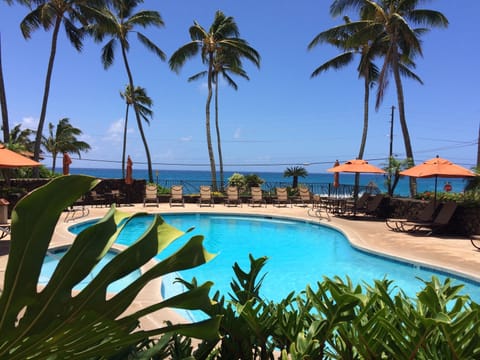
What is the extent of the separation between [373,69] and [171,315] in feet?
63.9

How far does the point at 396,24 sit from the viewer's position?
14.5 m

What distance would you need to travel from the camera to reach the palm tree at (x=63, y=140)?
32656 mm

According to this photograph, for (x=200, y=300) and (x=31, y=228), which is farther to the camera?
(x=200, y=300)

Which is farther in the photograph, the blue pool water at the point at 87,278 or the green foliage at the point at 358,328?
the blue pool water at the point at 87,278

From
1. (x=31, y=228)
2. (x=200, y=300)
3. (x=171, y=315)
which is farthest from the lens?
(x=171, y=315)

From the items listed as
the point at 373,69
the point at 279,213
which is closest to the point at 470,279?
the point at 279,213

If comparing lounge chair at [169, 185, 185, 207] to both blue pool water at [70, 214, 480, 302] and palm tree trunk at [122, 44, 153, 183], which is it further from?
palm tree trunk at [122, 44, 153, 183]

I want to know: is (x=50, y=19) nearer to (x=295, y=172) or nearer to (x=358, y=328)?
(x=295, y=172)

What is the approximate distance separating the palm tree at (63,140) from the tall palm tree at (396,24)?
84.0ft

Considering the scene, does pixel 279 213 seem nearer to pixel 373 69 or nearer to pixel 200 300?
pixel 373 69

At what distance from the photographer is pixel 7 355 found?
2.48 ft

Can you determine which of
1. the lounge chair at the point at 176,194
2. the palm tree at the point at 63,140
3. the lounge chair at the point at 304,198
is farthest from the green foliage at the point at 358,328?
the palm tree at the point at 63,140

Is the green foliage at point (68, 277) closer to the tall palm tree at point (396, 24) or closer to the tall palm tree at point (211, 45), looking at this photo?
the tall palm tree at point (396, 24)

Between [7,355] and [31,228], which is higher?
[31,228]
